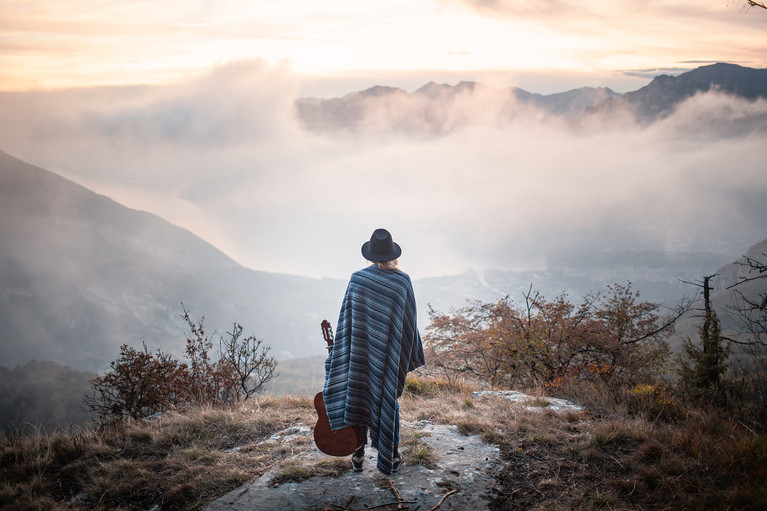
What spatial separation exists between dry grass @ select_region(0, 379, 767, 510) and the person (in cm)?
71

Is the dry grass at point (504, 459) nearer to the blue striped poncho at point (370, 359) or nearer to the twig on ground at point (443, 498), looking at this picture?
the twig on ground at point (443, 498)

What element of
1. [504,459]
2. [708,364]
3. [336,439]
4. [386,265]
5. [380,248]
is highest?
[380,248]

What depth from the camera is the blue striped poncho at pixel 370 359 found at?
462 cm

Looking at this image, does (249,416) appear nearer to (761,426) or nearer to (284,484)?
(284,484)

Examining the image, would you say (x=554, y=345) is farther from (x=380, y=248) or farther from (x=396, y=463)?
(x=380, y=248)

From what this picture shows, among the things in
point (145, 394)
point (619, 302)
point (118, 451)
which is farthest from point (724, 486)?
point (619, 302)

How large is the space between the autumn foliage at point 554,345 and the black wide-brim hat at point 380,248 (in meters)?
6.51

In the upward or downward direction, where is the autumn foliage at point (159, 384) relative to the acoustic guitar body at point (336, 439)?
downward

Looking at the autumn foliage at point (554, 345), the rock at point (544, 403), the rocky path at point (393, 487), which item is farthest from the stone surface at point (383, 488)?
the autumn foliage at point (554, 345)

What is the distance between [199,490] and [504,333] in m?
10.5

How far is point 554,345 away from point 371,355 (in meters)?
10.2

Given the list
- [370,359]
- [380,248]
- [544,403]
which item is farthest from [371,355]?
[544,403]

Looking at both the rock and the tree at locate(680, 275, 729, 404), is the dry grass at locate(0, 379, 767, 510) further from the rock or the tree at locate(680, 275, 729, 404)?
the tree at locate(680, 275, 729, 404)

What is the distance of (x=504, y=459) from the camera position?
5023mm
